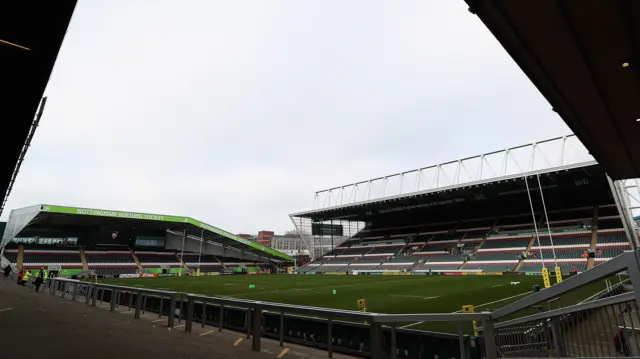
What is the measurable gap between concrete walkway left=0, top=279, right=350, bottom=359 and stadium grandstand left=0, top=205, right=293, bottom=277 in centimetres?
4561

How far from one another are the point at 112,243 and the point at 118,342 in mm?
62096

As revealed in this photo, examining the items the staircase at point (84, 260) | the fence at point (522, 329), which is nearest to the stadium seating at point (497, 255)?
the fence at point (522, 329)

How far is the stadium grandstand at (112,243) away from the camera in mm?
48844

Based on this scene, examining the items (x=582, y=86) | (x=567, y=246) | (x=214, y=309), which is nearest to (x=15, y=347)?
(x=214, y=309)

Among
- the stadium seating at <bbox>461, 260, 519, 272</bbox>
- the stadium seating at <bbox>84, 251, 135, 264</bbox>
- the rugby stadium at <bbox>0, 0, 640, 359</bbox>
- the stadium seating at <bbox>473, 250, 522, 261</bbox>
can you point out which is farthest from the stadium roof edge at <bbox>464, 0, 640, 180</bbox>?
the stadium seating at <bbox>84, 251, 135, 264</bbox>

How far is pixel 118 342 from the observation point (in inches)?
250

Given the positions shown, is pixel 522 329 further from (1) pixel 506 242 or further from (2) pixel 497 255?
(1) pixel 506 242

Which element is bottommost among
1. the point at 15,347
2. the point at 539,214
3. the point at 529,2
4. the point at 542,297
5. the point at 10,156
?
the point at 15,347

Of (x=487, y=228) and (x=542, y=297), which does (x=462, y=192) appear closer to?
(x=487, y=228)

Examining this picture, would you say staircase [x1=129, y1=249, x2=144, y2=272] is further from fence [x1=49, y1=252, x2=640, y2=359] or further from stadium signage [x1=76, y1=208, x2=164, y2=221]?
fence [x1=49, y1=252, x2=640, y2=359]

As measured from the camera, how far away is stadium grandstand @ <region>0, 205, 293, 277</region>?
48844 millimetres

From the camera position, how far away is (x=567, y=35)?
15.8 feet

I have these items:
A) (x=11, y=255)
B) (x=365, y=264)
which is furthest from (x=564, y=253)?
(x=11, y=255)

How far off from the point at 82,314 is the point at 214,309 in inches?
153
